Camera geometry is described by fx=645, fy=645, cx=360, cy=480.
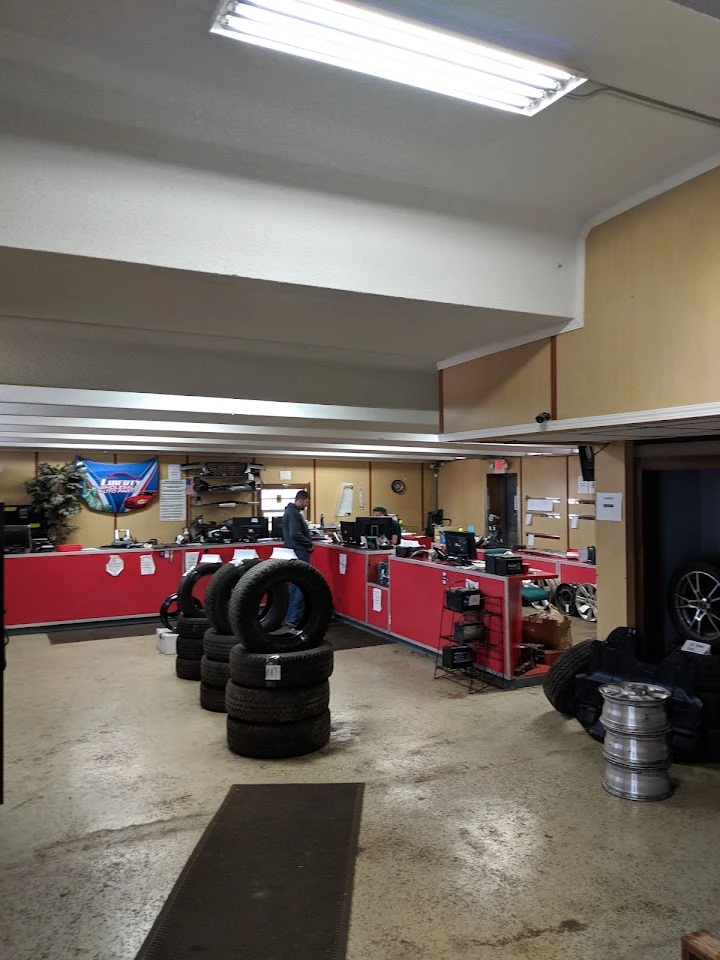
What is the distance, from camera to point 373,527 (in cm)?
923

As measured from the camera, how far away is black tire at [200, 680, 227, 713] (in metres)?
5.54

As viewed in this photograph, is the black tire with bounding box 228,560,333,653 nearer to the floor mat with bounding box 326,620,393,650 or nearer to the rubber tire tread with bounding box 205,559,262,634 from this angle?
the rubber tire tread with bounding box 205,559,262,634

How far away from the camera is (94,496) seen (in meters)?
10.9

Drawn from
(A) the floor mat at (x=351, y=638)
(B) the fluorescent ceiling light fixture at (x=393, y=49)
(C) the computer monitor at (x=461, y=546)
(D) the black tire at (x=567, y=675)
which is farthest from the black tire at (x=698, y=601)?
(A) the floor mat at (x=351, y=638)

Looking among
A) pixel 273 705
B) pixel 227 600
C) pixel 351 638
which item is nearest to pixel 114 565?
pixel 351 638

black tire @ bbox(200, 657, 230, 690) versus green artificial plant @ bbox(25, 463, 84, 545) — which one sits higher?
green artificial plant @ bbox(25, 463, 84, 545)

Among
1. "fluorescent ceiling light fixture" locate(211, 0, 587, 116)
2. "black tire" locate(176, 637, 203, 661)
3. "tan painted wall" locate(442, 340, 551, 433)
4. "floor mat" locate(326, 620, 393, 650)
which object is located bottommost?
"floor mat" locate(326, 620, 393, 650)

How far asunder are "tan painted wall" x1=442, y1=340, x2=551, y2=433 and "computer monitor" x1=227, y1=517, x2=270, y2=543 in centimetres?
732

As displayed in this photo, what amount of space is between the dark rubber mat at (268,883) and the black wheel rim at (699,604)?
2.61 metres

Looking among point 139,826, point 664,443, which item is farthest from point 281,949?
point 664,443

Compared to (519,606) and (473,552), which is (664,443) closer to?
(519,606)

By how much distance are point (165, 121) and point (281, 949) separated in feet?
9.79

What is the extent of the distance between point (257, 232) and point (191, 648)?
5400 mm

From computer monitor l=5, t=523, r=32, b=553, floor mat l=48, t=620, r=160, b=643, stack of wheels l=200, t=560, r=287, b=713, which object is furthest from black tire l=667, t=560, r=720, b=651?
computer monitor l=5, t=523, r=32, b=553
